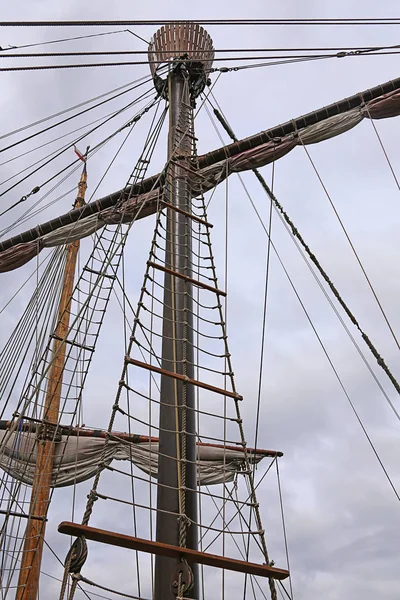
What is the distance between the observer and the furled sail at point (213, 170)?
7262 millimetres

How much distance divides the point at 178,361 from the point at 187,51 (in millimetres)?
5151

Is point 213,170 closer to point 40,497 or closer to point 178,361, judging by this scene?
point 178,361

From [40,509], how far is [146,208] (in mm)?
4851

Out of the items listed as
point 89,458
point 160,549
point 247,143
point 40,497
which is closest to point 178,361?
point 160,549

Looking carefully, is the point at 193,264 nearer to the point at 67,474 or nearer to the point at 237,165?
the point at 237,165

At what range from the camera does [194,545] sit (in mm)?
4152

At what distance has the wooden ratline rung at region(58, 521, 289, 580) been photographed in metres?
3.05

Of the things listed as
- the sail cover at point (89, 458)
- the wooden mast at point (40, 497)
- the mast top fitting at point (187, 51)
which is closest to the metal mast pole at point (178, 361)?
the mast top fitting at point (187, 51)

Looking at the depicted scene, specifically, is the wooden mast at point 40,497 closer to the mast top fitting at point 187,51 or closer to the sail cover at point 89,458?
the sail cover at point 89,458

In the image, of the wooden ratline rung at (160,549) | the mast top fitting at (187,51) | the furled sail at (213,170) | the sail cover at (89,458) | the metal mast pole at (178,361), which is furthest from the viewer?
the sail cover at (89,458)

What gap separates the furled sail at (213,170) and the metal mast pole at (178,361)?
0.49 meters

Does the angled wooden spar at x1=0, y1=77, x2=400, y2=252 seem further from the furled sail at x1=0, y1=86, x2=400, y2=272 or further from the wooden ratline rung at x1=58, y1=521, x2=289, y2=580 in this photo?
the wooden ratline rung at x1=58, y1=521, x2=289, y2=580

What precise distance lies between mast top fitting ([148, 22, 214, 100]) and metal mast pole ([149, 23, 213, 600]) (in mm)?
13

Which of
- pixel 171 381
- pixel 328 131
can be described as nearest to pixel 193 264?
pixel 171 381
